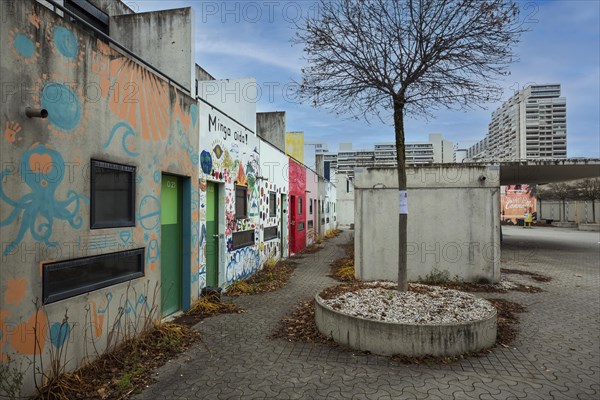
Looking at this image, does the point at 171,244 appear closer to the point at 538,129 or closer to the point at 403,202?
the point at 403,202

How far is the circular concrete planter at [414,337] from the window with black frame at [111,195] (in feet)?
9.90

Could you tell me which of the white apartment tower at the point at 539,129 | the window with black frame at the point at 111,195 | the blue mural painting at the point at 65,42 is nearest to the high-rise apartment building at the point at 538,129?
the white apartment tower at the point at 539,129

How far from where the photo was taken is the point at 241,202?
362 inches

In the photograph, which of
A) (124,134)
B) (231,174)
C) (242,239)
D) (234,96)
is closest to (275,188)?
(234,96)

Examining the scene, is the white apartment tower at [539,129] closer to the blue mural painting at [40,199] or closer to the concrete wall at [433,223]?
the concrete wall at [433,223]

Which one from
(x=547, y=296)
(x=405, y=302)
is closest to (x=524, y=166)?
(x=547, y=296)

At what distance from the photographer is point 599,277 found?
406 inches

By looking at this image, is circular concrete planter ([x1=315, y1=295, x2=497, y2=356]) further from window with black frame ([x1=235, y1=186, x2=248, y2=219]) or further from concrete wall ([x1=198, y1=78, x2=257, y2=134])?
concrete wall ([x1=198, y1=78, x2=257, y2=134])

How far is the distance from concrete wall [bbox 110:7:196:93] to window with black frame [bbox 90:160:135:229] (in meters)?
2.53

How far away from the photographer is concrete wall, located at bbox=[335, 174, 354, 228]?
38312 mm

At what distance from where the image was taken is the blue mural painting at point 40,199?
3.22 meters

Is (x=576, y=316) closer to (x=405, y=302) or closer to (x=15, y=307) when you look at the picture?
(x=405, y=302)

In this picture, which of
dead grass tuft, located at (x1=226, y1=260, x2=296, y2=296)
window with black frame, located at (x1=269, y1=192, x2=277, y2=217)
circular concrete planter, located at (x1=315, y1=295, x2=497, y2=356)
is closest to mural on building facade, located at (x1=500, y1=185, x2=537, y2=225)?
window with black frame, located at (x1=269, y1=192, x2=277, y2=217)

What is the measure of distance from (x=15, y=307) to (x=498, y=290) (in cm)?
862
